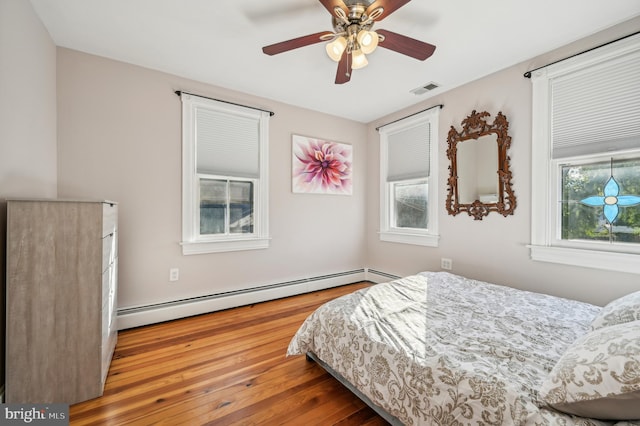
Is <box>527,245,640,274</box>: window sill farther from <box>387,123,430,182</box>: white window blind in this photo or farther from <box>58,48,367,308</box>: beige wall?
<box>58,48,367,308</box>: beige wall

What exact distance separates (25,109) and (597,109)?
162 inches

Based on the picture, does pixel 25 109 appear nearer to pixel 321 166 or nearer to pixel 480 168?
pixel 321 166

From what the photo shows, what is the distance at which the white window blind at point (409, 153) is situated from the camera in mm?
3400

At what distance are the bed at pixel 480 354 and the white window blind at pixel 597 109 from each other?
4.14 feet

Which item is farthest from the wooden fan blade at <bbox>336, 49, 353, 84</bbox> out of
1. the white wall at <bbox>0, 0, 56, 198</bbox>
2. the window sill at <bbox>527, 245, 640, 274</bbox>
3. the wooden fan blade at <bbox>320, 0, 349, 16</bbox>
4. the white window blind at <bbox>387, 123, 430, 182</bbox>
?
the window sill at <bbox>527, 245, 640, 274</bbox>

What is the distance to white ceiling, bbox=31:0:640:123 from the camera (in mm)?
1873

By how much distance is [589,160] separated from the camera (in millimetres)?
2182

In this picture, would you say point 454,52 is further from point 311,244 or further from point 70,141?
point 70,141

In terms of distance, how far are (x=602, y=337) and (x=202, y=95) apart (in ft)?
11.3

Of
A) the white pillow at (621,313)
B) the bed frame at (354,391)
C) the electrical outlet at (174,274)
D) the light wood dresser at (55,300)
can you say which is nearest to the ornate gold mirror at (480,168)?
the white pillow at (621,313)

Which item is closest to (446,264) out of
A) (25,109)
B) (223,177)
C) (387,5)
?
(387,5)

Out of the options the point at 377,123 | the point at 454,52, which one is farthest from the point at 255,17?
the point at 377,123

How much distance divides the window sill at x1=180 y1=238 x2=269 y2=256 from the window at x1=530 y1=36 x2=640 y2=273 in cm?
280

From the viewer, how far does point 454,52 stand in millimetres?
2385
